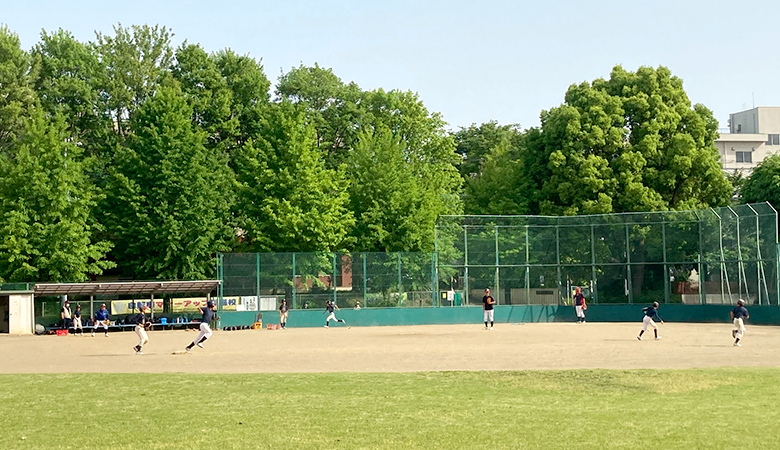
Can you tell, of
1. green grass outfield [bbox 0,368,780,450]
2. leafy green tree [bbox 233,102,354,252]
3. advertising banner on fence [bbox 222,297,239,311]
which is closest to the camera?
green grass outfield [bbox 0,368,780,450]

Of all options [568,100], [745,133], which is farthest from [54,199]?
[745,133]

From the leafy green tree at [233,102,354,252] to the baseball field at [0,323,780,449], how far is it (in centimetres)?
2373

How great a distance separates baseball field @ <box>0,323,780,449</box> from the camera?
13.0 metres

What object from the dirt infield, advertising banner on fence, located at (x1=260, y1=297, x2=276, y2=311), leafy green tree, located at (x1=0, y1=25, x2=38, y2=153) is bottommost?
the dirt infield

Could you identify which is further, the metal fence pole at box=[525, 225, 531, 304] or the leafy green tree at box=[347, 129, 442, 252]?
the leafy green tree at box=[347, 129, 442, 252]

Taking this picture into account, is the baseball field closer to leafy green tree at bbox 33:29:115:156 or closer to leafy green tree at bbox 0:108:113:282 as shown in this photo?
leafy green tree at bbox 0:108:113:282

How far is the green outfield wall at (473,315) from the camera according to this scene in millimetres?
48291

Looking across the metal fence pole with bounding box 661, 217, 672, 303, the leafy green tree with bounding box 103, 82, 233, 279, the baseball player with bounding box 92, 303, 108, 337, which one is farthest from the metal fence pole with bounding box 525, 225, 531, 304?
the baseball player with bounding box 92, 303, 108, 337

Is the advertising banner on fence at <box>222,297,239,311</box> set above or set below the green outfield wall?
above

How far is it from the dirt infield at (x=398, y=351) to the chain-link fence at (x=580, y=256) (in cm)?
977

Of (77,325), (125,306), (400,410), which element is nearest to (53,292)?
(77,325)

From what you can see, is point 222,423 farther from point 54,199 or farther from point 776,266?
point 54,199

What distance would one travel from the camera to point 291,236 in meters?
55.2

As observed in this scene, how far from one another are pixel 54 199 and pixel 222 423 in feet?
136
